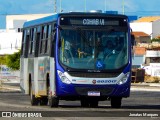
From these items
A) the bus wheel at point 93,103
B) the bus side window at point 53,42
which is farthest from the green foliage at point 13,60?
the bus side window at point 53,42

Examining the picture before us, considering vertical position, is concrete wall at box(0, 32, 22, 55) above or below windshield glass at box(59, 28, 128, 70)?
below

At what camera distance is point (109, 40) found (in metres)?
25.3

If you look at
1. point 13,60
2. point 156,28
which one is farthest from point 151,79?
point 156,28

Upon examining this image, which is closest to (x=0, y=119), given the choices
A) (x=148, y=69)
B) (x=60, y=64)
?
(x=60, y=64)

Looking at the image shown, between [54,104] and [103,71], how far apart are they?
2358 millimetres

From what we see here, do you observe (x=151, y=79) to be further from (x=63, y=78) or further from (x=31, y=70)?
(x=63, y=78)

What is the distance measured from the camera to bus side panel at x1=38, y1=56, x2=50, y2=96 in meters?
26.6

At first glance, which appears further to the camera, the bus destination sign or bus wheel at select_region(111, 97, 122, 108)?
bus wheel at select_region(111, 97, 122, 108)

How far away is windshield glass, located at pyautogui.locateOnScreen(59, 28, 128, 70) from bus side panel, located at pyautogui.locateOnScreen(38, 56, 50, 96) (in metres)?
1.50

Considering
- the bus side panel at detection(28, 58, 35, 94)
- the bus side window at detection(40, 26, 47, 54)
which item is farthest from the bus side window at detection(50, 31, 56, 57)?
the bus side panel at detection(28, 58, 35, 94)

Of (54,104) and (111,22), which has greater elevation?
(111,22)

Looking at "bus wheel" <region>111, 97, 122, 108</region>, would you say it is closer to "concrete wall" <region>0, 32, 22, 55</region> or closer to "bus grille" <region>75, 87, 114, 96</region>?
"bus grille" <region>75, 87, 114, 96</region>

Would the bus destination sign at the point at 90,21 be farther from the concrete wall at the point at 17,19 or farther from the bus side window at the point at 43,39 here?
the concrete wall at the point at 17,19

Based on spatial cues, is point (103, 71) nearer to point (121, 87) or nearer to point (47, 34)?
point (121, 87)
